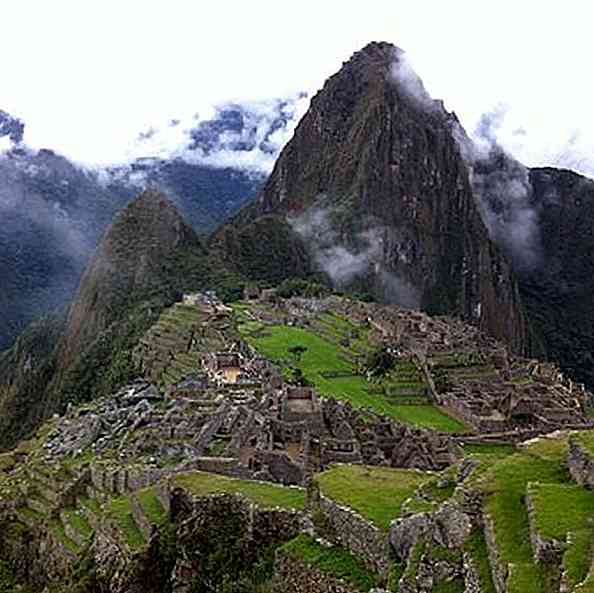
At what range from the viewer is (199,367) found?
2235 inches

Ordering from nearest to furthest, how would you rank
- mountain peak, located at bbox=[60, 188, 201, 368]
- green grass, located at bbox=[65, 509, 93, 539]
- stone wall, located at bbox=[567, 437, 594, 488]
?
stone wall, located at bbox=[567, 437, 594, 488] → green grass, located at bbox=[65, 509, 93, 539] → mountain peak, located at bbox=[60, 188, 201, 368]

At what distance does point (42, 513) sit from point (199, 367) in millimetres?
27977

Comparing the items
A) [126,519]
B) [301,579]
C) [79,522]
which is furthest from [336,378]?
[301,579]

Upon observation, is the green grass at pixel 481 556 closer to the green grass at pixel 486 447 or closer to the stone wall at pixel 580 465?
the stone wall at pixel 580 465

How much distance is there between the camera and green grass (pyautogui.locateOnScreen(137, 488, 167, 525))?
20.1m

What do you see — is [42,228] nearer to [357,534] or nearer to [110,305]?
[110,305]

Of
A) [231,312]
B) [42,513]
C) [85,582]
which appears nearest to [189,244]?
[231,312]

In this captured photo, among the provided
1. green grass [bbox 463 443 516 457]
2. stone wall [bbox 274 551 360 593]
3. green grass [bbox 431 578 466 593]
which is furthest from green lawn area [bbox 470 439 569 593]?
green grass [bbox 463 443 516 457]

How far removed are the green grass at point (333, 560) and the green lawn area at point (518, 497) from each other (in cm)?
215

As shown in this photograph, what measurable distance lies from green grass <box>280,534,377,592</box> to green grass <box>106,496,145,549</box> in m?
4.62

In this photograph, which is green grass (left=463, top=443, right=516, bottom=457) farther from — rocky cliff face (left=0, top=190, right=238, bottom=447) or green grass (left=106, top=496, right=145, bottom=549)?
rocky cliff face (left=0, top=190, right=238, bottom=447)

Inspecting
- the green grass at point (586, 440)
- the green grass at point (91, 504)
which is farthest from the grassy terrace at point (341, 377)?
the green grass at point (586, 440)

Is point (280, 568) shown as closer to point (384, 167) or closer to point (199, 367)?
point (199, 367)

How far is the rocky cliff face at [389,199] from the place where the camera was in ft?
516
